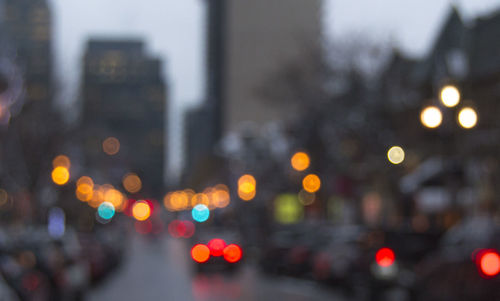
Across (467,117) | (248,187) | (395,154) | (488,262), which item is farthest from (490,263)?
(248,187)

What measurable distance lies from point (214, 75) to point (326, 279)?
16294 centimetres

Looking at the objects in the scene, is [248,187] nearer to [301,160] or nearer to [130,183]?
[301,160]

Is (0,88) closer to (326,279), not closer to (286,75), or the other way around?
(326,279)

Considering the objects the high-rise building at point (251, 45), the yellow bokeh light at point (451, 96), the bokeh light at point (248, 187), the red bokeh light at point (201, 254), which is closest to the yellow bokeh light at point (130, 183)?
the high-rise building at point (251, 45)

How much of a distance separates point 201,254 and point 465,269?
1846 cm

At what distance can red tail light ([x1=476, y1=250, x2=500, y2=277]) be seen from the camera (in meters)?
11.6

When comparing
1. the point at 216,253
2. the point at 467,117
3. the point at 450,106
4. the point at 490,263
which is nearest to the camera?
the point at 490,263

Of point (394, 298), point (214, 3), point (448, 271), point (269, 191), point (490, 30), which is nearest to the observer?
point (448, 271)

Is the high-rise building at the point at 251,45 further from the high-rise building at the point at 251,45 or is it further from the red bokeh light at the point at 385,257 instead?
the red bokeh light at the point at 385,257

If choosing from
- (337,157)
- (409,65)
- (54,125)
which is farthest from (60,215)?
(409,65)

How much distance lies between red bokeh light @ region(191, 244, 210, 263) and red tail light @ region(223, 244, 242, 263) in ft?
1.95

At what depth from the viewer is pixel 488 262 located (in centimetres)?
1170

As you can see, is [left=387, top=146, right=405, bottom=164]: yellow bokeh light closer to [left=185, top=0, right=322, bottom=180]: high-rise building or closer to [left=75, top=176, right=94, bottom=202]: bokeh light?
[left=75, top=176, right=94, bottom=202]: bokeh light

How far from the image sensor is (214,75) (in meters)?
184
